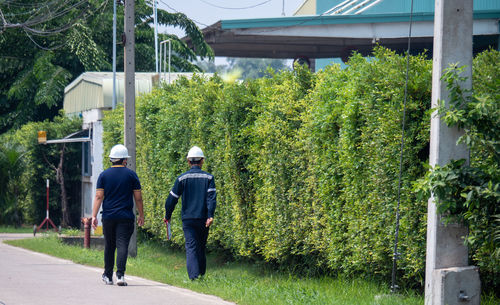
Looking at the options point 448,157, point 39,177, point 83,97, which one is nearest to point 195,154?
Answer: point 448,157

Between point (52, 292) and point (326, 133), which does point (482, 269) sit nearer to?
point (326, 133)

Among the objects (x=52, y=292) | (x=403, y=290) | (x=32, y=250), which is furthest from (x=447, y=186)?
(x=32, y=250)

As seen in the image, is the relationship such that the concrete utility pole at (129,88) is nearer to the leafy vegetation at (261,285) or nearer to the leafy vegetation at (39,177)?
the leafy vegetation at (261,285)

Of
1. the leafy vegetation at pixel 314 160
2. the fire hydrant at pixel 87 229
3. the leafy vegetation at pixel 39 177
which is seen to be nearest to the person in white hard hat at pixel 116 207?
the leafy vegetation at pixel 314 160

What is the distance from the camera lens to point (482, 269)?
8.23 metres

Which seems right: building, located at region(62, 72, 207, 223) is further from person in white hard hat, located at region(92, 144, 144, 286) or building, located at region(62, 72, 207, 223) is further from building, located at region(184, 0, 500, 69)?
person in white hard hat, located at region(92, 144, 144, 286)

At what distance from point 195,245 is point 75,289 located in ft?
6.19

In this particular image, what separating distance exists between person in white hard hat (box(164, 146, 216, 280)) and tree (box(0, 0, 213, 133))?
93.9 ft

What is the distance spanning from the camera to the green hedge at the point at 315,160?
8898 mm

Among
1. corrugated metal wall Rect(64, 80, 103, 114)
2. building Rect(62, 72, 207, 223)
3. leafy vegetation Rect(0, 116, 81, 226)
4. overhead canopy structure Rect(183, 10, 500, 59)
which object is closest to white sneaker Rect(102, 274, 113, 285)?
building Rect(62, 72, 207, 223)

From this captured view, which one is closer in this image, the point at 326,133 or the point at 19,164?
the point at 326,133

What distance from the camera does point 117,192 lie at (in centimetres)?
1152

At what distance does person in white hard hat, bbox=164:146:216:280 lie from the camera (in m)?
11.5

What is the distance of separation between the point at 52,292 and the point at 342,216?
404 cm
